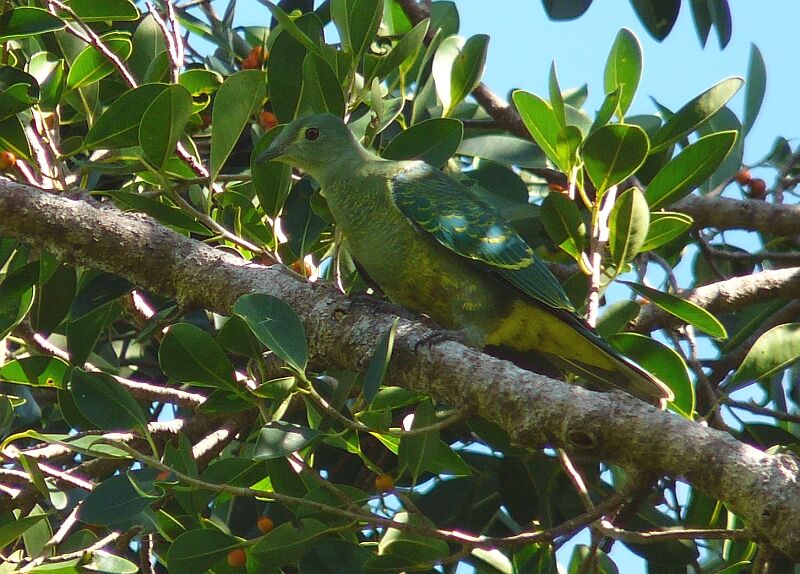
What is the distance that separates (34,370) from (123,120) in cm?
92

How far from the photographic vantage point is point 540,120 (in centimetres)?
372

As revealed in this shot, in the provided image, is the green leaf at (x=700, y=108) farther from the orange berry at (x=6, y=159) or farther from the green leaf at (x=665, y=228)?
the orange berry at (x=6, y=159)

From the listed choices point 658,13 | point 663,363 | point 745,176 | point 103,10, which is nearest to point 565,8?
point 658,13

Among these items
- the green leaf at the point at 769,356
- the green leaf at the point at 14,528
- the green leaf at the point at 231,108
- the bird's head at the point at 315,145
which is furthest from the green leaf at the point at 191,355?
the green leaf at the point at 769,356

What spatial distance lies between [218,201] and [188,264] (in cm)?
69

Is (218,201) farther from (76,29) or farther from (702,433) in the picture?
(702,433)

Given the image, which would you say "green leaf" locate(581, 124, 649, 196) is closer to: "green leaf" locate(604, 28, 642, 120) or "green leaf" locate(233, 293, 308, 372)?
"green leaf" locate(604, 28, 642, 120)

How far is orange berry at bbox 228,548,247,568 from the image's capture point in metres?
3.07

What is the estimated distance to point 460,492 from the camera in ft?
12.0

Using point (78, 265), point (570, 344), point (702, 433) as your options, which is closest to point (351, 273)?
point (570, 344)

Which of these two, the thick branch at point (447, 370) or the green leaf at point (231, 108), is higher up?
the green leaf at point (231, 108)

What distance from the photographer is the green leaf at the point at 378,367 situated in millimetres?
2666

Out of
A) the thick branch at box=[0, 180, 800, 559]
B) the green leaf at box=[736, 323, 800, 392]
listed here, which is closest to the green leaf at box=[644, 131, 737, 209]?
the green leaf at box=[736, 323, 800, 392]

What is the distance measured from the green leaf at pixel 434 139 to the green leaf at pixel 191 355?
1207 millimetres
